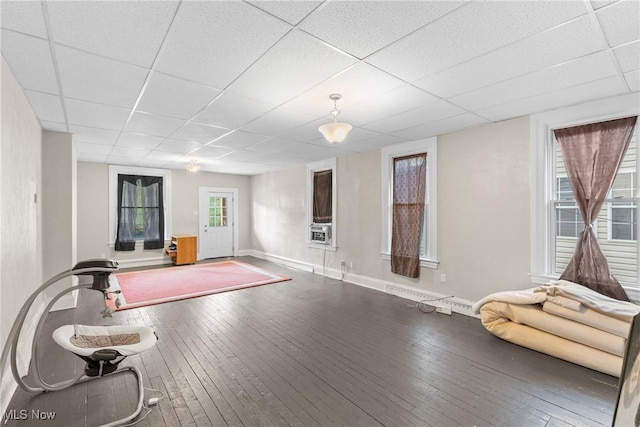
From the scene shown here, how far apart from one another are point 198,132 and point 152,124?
581mm

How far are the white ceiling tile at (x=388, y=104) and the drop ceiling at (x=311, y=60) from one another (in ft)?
0.04

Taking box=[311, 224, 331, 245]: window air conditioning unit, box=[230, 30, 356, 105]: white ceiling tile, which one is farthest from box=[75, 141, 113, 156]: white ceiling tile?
box=[311, 224, 331, 245]: window air conditioning unit

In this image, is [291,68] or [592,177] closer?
[291,68]

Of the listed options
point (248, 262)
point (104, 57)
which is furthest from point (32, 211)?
point (248, 262)

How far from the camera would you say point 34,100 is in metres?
2.99

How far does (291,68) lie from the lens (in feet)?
7.74

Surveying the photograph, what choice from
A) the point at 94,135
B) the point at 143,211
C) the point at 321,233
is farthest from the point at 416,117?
the point at 143,211

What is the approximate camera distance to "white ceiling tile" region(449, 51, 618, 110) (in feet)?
7.56

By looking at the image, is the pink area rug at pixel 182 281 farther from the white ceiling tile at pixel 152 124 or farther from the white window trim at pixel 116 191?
the white ceiling tile at pixel 152 124

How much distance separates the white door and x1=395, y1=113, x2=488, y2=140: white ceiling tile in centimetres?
613

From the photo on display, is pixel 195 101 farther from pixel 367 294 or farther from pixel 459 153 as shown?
pixel 367 294

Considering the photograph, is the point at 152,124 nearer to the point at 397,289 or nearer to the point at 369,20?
the point at 369,20

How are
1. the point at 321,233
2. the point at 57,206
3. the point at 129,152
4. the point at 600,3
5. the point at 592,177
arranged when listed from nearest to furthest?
1. the point at 600,3
2. the point at 592,177
3. the point at 57,206
4. the point at 129,152
5. the point at 321,233

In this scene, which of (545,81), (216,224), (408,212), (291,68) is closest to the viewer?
(291,68)
